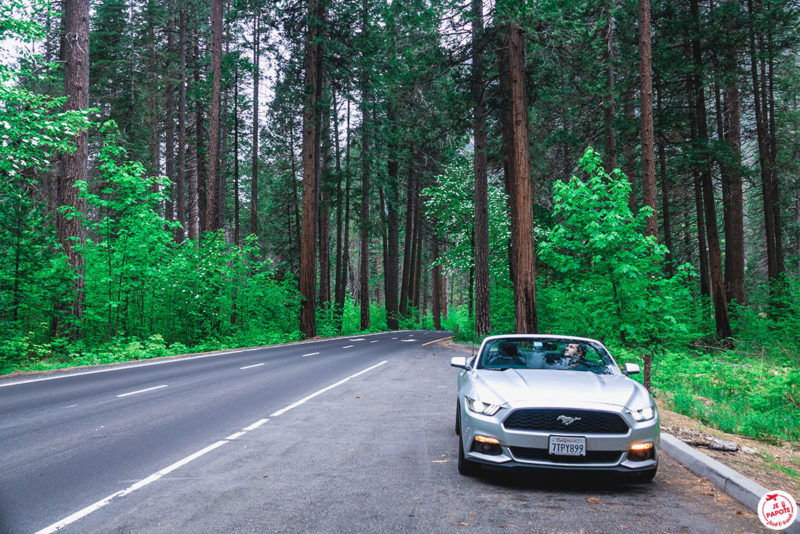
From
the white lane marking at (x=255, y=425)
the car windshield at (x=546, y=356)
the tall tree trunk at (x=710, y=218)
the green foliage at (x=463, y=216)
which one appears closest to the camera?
the car windshield at (x=546, y=356)

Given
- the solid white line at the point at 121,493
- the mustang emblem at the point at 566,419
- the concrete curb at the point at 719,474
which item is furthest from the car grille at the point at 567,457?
the solid white line at the point at 121,493

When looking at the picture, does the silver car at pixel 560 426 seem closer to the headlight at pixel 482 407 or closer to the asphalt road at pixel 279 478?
the headlight at pixel 482 407

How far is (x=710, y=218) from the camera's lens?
20078mm

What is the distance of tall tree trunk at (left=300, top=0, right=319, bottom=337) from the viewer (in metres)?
25.4

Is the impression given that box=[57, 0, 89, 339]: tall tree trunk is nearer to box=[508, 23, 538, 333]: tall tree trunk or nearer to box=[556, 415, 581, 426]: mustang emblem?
box=[508, 23, 538, 333]: tall tree trunk

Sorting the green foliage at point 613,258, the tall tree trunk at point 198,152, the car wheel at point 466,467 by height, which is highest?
the tall tree trunk at point 198,152

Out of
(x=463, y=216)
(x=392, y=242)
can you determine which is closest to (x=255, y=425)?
(x=463, y=216)

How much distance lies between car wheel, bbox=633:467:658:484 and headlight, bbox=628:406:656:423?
508mm

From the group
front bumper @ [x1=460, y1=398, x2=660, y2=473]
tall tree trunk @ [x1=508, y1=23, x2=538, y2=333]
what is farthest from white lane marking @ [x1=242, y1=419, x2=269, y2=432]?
tall tree trunk @ [x1=508, y1=23, x2=538, y2=333]

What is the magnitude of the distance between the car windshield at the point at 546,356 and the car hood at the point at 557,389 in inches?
11.4

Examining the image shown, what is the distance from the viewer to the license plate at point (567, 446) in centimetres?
478

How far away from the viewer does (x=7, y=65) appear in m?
12.7

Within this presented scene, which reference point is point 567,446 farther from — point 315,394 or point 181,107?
point 181,107

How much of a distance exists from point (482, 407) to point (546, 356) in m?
1.75
